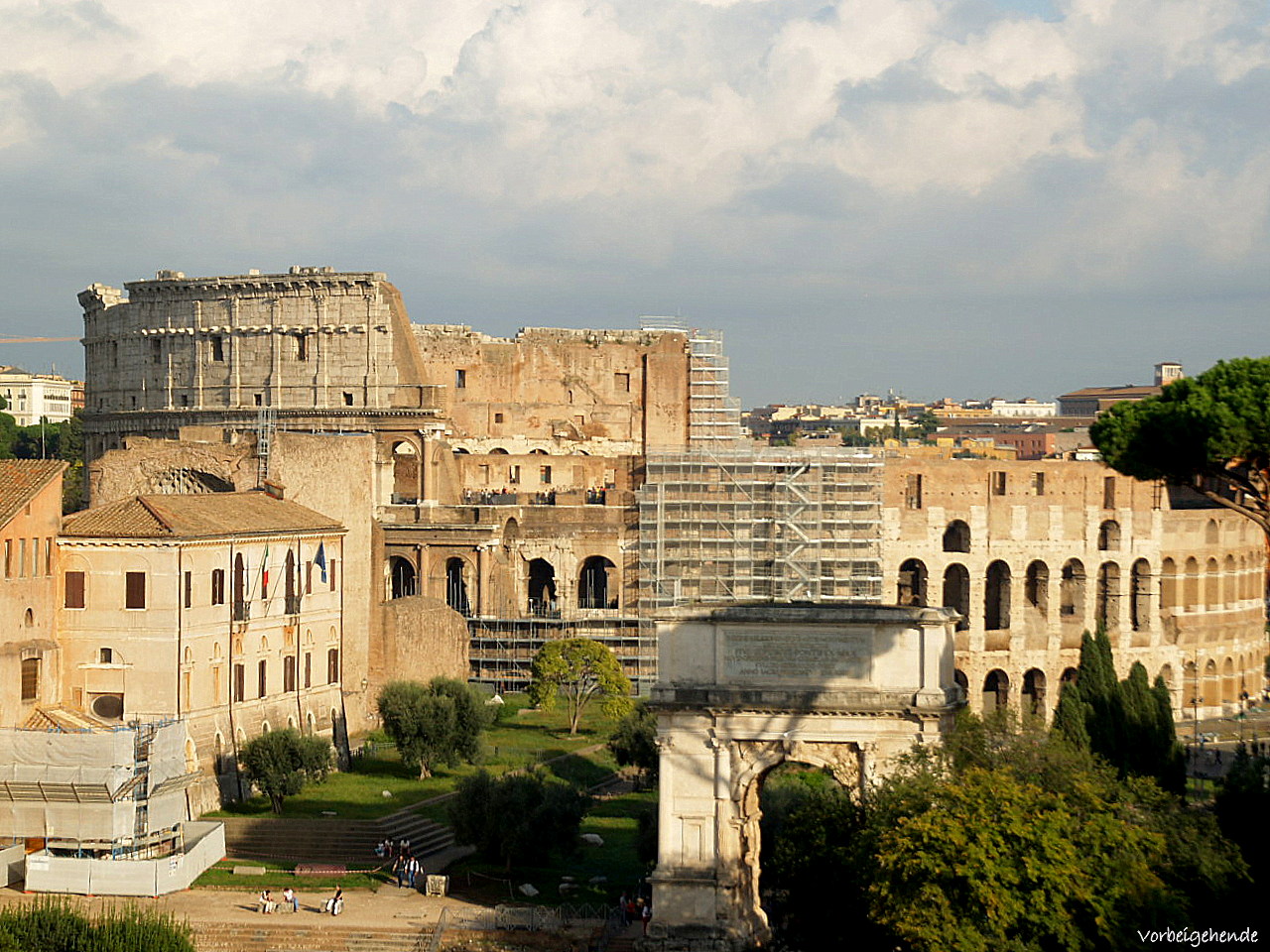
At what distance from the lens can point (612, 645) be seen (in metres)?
54.1

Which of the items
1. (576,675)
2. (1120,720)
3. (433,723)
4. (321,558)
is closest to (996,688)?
(576,675)

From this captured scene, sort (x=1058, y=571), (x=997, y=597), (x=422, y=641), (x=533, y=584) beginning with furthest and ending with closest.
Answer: (x=533, y=584), (x=997, y=597), (x=1058, y=571), (x=422, y=641)

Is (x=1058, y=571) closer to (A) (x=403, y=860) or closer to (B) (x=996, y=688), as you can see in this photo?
(B) (x=996, y=688)

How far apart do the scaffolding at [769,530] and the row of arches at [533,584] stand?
11.3 ft

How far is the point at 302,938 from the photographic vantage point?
26609 millimetres

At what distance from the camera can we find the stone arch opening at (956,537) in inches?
2195

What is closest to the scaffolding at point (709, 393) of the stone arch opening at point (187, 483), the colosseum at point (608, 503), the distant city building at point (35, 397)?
the colosseum at point (608, 503)

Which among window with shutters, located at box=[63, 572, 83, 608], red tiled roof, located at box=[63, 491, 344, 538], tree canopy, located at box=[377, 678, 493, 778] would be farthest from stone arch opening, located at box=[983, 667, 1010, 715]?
window with shutters, located at box=[63, 572, 83, 608]

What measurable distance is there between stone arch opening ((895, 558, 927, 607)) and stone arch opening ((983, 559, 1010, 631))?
196 cm

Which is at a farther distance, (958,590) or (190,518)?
(958,590)

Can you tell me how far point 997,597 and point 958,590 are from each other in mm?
1137

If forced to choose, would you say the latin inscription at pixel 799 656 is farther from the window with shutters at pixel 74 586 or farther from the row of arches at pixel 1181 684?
the row of arches at pixel 1181 684

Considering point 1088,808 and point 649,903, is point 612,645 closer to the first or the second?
point 649,903

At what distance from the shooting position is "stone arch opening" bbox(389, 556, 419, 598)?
55.4 metres
